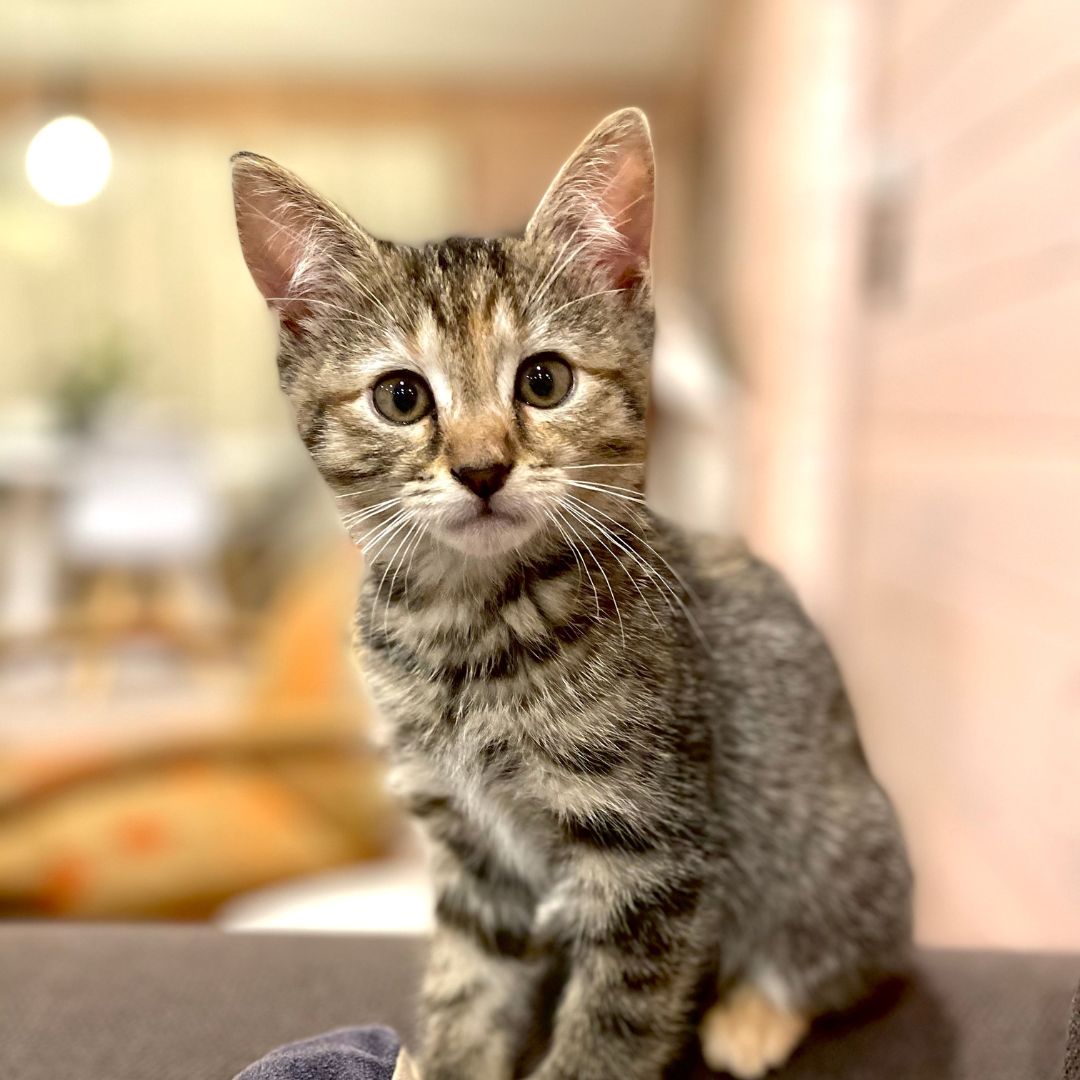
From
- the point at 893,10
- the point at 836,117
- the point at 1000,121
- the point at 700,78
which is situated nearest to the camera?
the point at 1000,121

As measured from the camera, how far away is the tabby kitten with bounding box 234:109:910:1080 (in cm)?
65

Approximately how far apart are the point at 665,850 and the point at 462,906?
7.6 inches

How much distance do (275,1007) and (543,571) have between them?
434 millimetres

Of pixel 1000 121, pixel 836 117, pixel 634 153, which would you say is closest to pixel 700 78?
pixel 836 117

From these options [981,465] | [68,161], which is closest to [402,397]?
[981,465]

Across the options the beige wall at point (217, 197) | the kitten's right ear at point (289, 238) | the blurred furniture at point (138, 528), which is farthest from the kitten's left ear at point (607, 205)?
the beige wall at point (217, 197)

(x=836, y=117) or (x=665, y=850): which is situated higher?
(x=836, y=117)

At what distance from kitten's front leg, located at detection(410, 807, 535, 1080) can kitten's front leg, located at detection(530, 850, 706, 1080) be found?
98 mm

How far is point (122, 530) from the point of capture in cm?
391

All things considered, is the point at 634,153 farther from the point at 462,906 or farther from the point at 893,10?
the point at 893,10

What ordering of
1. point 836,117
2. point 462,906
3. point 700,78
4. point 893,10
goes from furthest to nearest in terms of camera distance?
point 700,78 < point 836,117 < point 893,10 < point 462,906

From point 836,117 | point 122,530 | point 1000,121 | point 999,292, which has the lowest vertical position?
point 122,530

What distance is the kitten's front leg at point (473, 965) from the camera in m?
0.76

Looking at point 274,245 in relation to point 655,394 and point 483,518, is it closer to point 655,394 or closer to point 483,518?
point 483,518
